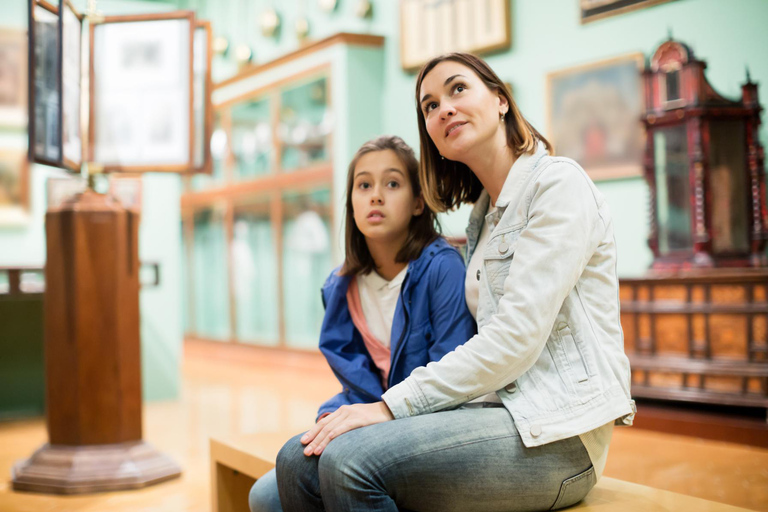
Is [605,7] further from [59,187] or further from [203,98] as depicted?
[59,187]

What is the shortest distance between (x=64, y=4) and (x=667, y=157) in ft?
10.9

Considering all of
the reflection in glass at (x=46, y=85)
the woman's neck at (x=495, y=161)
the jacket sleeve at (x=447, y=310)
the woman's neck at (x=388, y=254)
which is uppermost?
the reflection in glass at (x=46, y=85)

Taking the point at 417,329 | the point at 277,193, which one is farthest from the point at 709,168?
the point at 277,193

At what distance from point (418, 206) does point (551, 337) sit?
586 millimetres

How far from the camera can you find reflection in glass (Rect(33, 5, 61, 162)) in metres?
2.82

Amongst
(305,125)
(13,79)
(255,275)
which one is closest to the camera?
(13,79)

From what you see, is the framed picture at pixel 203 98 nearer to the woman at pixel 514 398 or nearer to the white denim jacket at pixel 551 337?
the woman at pixel 514 398

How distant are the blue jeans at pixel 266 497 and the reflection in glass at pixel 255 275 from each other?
5.99 metres

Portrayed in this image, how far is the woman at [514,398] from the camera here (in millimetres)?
1259

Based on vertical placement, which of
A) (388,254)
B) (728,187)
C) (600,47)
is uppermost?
(600,47)

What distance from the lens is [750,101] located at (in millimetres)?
4078

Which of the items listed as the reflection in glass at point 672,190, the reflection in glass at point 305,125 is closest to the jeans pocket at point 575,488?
the reflection in glass at point 672,190

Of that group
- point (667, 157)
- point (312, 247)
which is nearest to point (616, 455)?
point (667, 157)

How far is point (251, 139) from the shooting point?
8.23 metres
